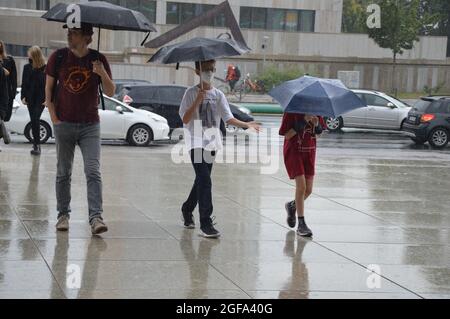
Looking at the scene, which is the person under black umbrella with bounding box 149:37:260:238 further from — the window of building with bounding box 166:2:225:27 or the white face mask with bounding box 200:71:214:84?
the window of building with bounding box 166:2:225:27

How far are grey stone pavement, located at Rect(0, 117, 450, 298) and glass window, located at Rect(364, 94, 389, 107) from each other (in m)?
13.5

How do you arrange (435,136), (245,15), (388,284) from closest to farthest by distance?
1. (388,284)
2. (435,136)
3. (245,15)

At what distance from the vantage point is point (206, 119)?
907 centimetres

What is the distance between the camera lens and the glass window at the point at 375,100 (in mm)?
28969

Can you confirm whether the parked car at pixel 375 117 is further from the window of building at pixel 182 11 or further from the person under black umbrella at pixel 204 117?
the window of building at pixel 182 11

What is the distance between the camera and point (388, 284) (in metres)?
7.36

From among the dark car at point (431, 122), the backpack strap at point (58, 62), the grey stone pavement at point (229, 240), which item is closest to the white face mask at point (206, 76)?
the backpack strap at point (58, 62)

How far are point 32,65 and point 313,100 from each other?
7.71m

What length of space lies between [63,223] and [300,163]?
2.52 metres

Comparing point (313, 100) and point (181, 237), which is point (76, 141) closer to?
point (181, 237)

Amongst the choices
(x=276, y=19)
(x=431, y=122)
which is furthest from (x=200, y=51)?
(x=276, y=19)

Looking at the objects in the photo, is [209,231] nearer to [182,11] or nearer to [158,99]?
[158,99]

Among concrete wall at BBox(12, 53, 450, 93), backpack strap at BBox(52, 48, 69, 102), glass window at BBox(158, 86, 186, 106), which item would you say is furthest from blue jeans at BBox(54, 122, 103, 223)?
concrete wall at BBox(12, 53, 450, 93)
